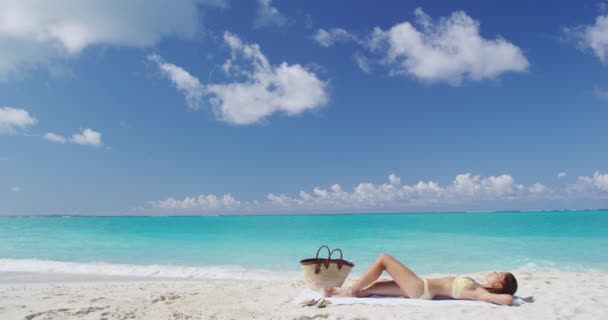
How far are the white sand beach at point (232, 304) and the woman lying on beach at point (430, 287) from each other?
25cm

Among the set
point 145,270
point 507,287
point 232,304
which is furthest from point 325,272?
point 145,270

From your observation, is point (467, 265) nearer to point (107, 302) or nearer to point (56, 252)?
point (107, 302)

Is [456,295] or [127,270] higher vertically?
[456,295]

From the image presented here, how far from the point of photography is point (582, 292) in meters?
5.70

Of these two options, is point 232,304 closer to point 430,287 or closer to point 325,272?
point 325,272

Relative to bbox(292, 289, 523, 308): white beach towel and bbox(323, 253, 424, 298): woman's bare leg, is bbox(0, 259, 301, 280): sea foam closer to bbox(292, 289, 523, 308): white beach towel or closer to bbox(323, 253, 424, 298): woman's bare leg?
bbox(323, 253, 424, 298): woman's bare leg

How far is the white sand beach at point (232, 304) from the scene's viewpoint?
457 centimetres

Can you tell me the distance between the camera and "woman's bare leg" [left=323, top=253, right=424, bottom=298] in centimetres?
505

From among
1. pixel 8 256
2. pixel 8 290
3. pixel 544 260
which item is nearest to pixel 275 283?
pixel 8 290

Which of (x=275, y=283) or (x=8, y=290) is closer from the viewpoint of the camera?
(x=8, y=290)

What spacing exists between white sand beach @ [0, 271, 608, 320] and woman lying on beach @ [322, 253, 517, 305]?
25 centimetres

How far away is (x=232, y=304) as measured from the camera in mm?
6207

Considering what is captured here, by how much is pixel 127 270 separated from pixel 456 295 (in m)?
9.76

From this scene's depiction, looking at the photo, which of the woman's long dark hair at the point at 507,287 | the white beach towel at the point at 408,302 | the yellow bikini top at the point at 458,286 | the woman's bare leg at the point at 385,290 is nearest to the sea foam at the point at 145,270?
the woman's bare leg at the point at 385,290
